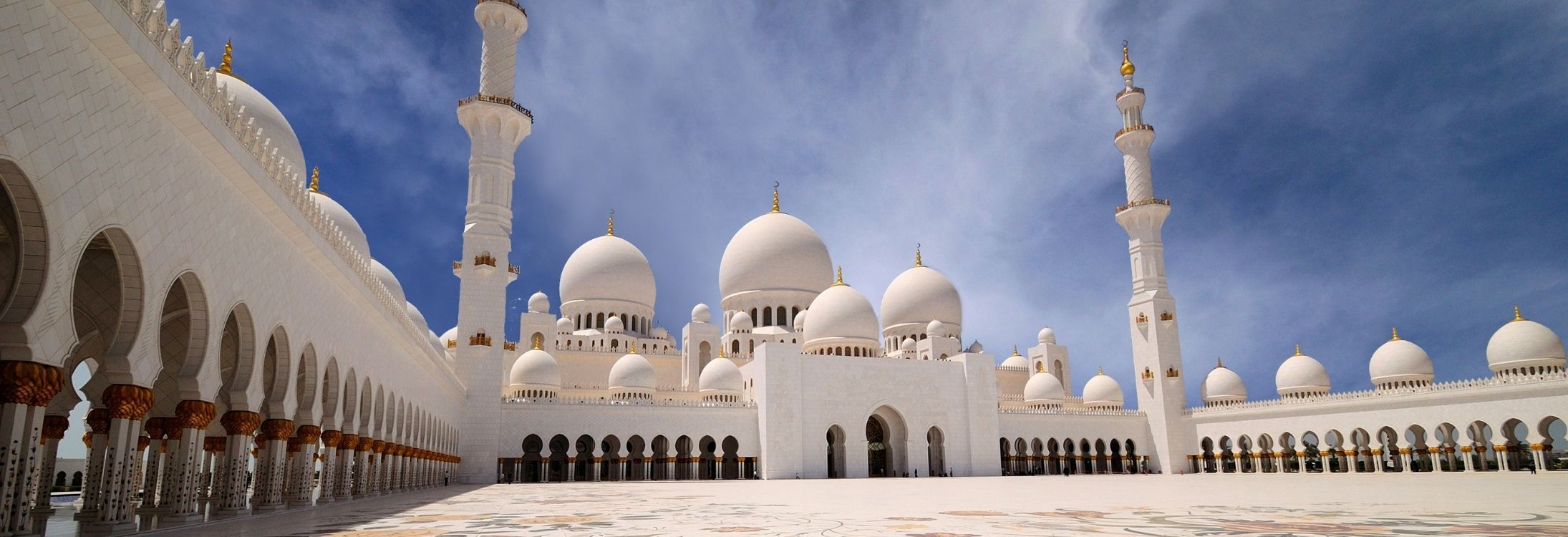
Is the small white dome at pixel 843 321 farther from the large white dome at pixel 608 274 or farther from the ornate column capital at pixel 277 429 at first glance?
the ornate column capital at pixel 277 429

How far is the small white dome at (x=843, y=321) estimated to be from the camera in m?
30.9

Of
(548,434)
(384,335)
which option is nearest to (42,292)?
(384,335)

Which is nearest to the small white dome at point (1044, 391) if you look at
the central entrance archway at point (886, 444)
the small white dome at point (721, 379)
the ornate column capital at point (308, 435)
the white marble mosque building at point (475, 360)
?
the white marble mosque building at point (475, 360)

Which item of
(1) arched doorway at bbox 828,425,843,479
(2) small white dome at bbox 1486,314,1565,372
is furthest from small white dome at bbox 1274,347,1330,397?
(1) arched doorway at bbox 828,425,843,479

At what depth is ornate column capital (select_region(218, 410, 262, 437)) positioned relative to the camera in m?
9.05

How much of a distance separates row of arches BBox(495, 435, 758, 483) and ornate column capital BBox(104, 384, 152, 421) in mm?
19224

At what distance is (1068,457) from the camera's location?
110 ft

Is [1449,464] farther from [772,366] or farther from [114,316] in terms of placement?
[114,316]

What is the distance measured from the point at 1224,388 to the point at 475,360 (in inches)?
1039

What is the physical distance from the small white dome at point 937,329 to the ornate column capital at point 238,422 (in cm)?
2796

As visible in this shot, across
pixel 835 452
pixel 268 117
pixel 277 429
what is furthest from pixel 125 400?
pixel 835 452

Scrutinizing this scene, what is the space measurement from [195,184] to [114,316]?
2.73m

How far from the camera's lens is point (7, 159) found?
4.92 metres

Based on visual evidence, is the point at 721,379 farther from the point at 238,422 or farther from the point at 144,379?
the point at 144,379
